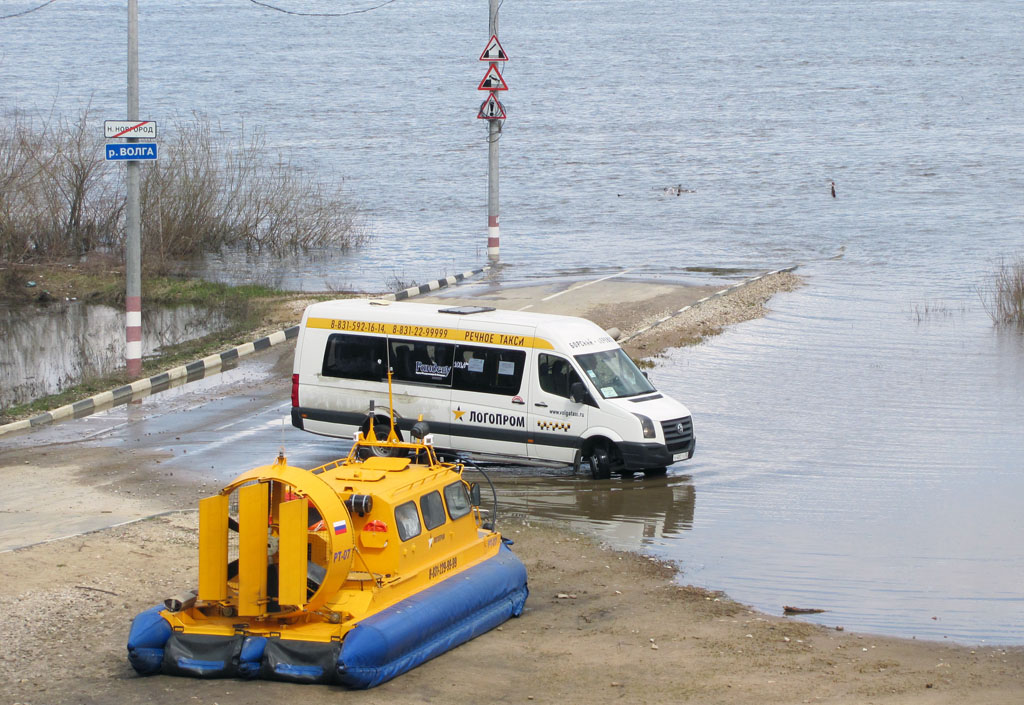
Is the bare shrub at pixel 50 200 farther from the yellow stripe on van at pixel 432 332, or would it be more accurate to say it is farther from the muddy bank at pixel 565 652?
the muddy bank at pixel 565 652

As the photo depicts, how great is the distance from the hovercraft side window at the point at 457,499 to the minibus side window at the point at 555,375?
16.3ft

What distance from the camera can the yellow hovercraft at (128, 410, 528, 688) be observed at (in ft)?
32.6

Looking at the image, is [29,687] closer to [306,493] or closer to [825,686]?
[306,493]

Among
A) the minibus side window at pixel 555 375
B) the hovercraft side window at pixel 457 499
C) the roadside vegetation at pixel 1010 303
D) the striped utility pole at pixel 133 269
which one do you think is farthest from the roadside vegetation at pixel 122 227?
the roadside vegetation at pixel 1010 303

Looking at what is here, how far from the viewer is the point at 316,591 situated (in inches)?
405

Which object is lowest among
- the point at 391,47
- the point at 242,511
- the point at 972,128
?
the point at 242,511

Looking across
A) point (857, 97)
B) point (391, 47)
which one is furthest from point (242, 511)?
point (391, 47)

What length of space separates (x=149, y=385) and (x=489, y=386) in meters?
7.55

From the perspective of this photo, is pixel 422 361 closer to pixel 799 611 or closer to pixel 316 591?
pixel 799 611

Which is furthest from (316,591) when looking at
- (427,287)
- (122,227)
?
(122,227)

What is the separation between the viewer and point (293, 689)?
32.4 ft

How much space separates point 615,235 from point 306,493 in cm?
3645

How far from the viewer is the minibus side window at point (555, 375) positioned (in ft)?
54.7

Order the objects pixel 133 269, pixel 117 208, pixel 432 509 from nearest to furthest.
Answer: pixel 432 509
pixel 133 269
pixel 117 208
